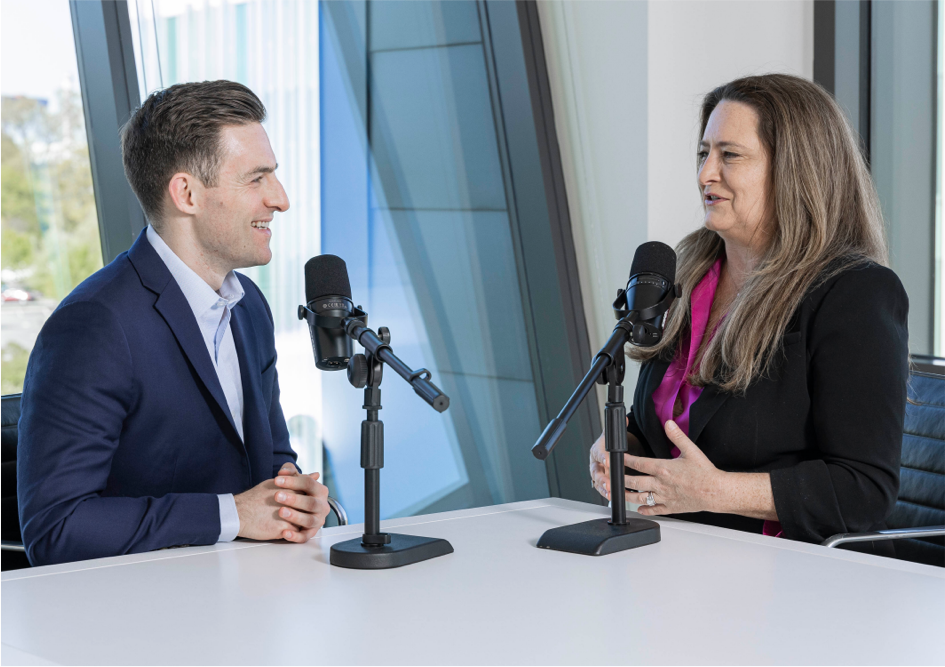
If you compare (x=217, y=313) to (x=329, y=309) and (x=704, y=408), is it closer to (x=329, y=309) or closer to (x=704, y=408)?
(x=329, y=309)

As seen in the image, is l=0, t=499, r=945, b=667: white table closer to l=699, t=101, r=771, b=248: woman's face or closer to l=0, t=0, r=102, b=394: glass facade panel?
l=699, t=101, r=771, b=248: woman's face

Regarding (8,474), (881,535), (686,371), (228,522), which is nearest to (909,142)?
(686,371)

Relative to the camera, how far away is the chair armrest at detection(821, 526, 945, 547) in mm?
1722

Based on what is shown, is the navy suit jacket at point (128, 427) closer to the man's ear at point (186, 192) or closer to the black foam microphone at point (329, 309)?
the man's ear at point (186, 192)

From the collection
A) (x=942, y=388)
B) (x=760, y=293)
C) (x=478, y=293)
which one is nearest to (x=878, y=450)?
(x=760, y=293)

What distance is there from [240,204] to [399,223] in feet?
5.15

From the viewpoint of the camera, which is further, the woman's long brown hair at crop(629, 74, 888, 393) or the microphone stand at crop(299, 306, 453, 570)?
the woman's long brown hair at crop(629, 74, 888, 393)

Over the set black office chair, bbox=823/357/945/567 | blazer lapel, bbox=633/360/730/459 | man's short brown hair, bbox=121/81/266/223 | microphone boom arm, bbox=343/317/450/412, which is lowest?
black office chair, bbox=823/357/945/567

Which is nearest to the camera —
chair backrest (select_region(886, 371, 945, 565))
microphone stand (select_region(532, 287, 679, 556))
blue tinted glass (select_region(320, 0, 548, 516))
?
microphone stand (select_region(532, 287, 679, 556))

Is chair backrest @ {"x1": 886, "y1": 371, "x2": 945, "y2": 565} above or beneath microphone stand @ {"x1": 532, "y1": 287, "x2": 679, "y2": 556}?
beneath

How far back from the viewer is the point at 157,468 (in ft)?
5.83

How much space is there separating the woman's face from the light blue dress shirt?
1061mm

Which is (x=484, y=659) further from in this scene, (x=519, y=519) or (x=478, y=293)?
(x=478, y=293)

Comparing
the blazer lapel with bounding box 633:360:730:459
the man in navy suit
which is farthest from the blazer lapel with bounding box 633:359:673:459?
the man in navy suit
